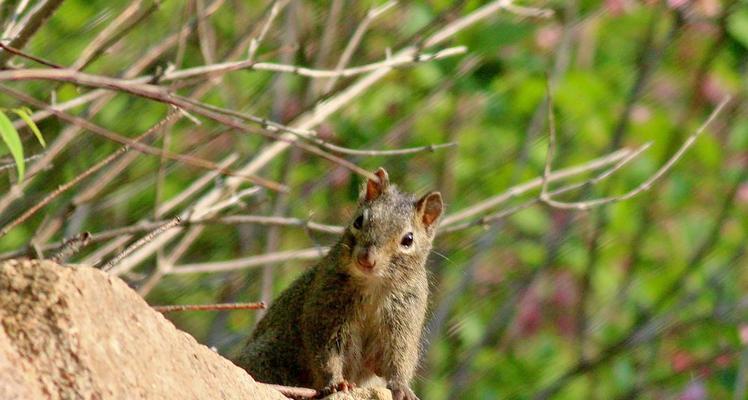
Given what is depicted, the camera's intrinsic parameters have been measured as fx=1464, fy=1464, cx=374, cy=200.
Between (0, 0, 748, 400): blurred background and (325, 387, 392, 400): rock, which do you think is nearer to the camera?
(325, 387, 392, 400): rock

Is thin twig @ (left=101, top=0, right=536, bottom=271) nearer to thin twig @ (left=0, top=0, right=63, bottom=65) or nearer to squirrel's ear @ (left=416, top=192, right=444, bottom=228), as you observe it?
squirrel's ear @ (left=416, top=192, right=444, bottom=228)

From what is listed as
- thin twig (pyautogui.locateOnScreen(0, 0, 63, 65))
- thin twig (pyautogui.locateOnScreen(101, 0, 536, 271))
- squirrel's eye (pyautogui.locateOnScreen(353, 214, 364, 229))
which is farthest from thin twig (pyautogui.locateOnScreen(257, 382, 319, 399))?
thin twig (pyautogui.locateOnScreen(101, 0, 536, 271))

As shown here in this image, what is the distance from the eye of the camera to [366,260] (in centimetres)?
436

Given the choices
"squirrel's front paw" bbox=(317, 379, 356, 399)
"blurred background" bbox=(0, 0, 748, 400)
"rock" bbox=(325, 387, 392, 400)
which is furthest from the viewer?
"blurred background" bbox=(0, 0, 748, 400)

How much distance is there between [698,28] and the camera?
27.2 feet

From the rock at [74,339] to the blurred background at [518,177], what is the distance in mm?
3607

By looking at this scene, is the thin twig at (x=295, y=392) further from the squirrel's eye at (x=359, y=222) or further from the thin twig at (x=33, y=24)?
the thin twig at (x=33, y=24)

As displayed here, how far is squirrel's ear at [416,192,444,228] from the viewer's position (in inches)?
186

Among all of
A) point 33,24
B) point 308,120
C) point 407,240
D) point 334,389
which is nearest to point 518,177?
point 308,120

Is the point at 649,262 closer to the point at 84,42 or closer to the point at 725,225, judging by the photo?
the point at 725,225

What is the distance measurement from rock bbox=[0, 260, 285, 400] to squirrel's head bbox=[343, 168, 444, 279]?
5.40 ft

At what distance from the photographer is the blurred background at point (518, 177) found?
22.5 feet

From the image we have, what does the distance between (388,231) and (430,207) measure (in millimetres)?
289

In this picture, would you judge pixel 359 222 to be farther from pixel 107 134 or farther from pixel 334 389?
pixel 107 134
